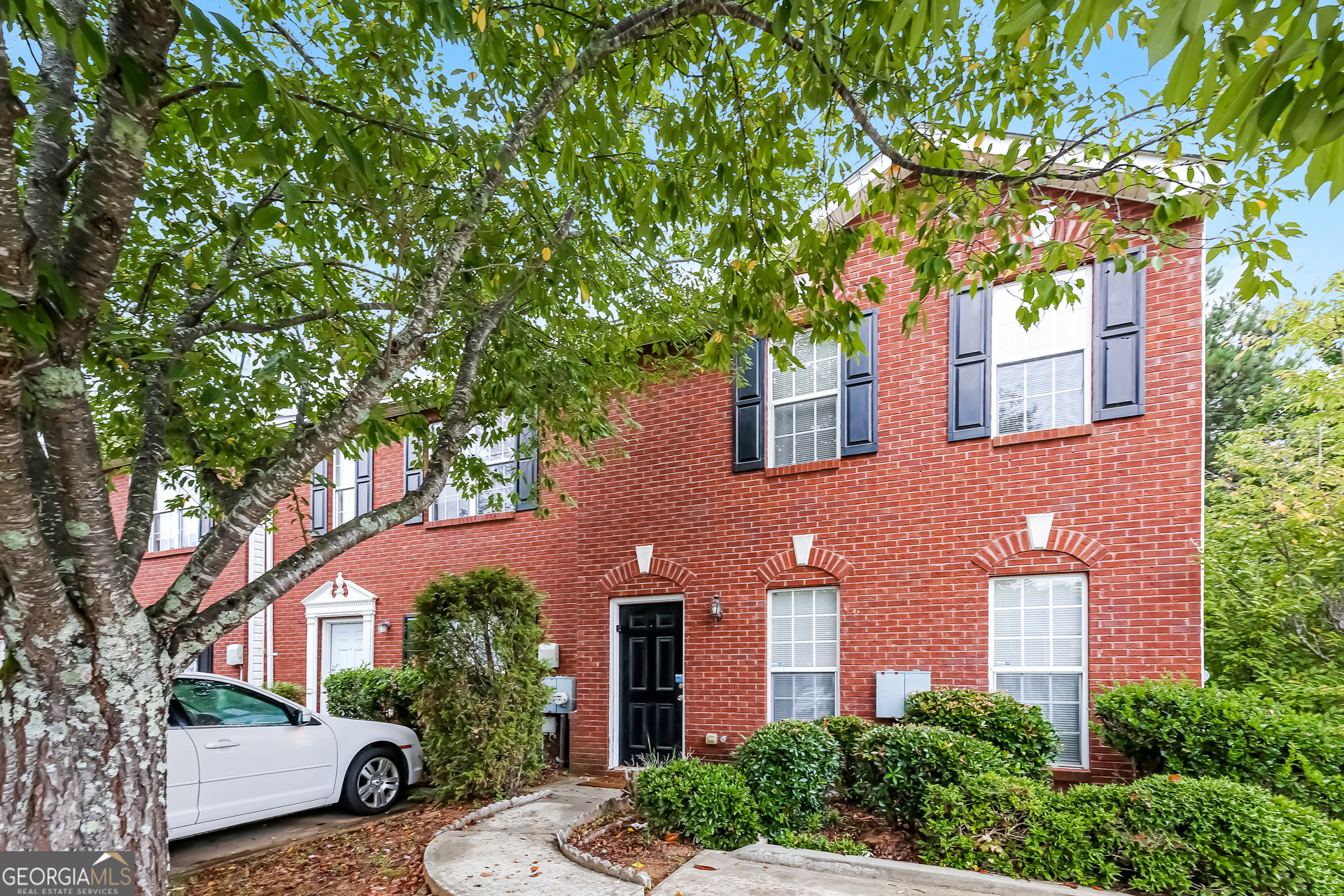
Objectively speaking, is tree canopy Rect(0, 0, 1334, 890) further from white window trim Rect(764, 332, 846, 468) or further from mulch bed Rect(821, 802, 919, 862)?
mulch bed Rect(821, 802, 919, 862)

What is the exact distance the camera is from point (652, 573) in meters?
9.90

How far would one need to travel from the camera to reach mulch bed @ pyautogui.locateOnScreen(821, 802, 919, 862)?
6.09 m

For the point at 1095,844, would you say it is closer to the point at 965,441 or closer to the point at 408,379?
the point at 965,441

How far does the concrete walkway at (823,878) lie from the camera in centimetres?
512

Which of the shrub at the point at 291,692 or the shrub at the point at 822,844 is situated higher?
the shrub at the point at 822,844

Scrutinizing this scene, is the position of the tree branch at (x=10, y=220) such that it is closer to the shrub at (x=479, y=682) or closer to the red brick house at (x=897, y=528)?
the shrub at (x=479, y=682)

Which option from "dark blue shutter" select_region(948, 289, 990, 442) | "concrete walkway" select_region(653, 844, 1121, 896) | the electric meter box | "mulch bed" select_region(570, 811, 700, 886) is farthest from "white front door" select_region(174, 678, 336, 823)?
"dark blue shutter" select_region(948, 289, 990, 442)

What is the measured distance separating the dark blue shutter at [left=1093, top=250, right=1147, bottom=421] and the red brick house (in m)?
0.02

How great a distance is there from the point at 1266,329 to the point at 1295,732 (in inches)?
196

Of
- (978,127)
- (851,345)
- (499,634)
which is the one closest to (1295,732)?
(851,345)

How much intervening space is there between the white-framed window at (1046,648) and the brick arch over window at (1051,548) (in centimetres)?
22

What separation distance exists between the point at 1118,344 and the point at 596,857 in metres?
6.23

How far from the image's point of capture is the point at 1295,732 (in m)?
5.92

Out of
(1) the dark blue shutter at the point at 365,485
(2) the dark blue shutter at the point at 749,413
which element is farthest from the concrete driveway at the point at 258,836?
(1) the dark blue shutter at the point at 365,485
